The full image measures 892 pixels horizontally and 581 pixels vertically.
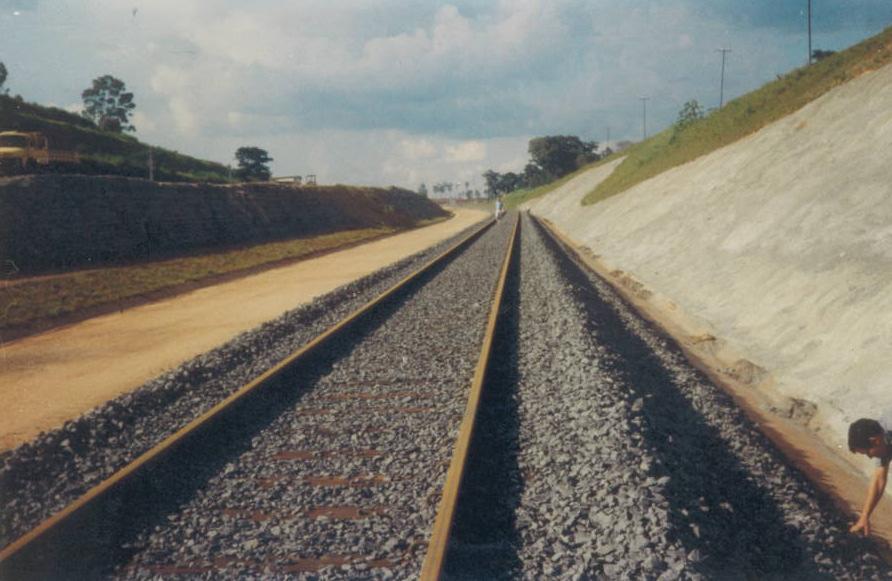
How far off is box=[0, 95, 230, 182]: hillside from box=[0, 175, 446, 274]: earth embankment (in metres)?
9.78

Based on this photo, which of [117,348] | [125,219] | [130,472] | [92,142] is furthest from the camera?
[92,142]

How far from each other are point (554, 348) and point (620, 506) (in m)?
4.84

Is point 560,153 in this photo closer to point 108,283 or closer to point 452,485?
point 108,283

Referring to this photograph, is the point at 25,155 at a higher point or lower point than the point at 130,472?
higher

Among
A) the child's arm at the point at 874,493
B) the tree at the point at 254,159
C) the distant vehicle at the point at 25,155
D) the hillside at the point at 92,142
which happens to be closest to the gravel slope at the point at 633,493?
the child's arm at the point at 874,493

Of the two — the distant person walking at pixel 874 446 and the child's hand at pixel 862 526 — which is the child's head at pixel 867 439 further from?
the child's hand at pixel 862 526

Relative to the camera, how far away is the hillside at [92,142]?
47.8 meters

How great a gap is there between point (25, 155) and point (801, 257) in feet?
92.0

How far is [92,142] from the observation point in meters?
56.5

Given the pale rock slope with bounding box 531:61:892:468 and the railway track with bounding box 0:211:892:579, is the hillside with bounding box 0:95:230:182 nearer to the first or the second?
the pale rock slope with bounding box 531:61:892:468

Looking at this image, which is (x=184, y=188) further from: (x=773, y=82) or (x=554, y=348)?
(x=773, y=82)

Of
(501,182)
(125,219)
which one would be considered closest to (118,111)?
(125,219)

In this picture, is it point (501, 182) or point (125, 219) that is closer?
point (125, 219)

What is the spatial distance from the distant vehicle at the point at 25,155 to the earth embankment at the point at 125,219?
2844 millimetres
